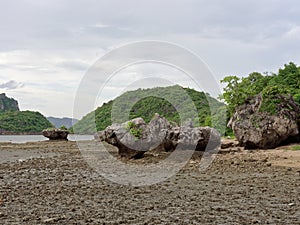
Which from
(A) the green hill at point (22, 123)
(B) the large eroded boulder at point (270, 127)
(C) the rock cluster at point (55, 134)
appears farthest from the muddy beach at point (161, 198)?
(A) the green hill at point (22, 123)

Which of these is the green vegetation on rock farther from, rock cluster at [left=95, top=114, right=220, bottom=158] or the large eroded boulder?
rock cluster at [left=95, top=114, right=220, bottom=158]

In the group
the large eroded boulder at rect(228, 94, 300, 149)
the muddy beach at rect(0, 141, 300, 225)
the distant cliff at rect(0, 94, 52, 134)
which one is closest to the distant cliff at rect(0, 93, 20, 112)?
the distant cliff at rect(0, 94, 52, 134)

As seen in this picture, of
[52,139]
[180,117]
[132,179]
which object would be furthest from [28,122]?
[132,179]

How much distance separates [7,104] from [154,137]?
14914 centimetres

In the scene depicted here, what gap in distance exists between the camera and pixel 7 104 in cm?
16188

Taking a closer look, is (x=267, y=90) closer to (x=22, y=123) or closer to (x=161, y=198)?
(x=161, y=198)

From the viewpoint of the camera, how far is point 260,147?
84.7 feet

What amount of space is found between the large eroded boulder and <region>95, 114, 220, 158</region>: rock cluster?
2505 millimetres

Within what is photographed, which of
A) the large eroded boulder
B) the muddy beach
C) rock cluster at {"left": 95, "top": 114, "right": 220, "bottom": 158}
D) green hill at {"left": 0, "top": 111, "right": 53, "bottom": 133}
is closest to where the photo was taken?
the muddy beach

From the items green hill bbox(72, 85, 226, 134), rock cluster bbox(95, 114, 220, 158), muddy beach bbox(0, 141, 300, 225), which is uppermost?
green hill bbox(72, 85, 226, 134)

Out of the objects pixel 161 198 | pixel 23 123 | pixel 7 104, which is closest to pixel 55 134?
pixel 161 198

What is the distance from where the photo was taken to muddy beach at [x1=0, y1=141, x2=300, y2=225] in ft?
28.0

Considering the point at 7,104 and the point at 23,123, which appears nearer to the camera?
the point at 23,123

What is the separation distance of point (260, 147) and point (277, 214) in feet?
57.6
